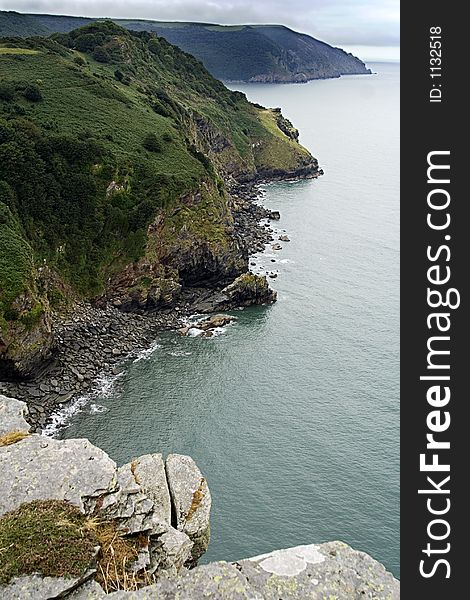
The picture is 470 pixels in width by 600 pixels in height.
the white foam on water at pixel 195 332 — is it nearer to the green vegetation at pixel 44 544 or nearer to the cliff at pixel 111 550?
the cliff at pixel 111 550

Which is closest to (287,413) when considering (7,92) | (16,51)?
(7,92)

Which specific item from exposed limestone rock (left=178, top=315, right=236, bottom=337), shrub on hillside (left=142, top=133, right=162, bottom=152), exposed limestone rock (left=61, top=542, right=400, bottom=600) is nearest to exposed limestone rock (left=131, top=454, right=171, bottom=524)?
exposed limestone rock (left=61, top=542, right=400, bottom=600)

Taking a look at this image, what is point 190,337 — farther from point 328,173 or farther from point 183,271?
point 328,173

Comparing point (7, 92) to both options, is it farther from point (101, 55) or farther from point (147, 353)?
point (101, 55)

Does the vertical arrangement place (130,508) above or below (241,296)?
above

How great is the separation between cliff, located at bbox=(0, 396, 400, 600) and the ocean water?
13.5 meters

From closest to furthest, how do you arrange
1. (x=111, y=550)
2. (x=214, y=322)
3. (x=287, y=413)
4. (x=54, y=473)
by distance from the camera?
(x=111, y=550) < (x=54, y=473) < (x=287, y=413) < (x=214, y=322)

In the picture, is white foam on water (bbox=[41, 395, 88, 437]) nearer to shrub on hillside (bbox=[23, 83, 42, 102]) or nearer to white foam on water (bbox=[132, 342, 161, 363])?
white foam on water (bbox=[132, 342, 161, 363])

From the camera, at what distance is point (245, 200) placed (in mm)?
113875

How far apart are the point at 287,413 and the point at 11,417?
25926 millimetres

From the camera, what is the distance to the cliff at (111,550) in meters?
16.3

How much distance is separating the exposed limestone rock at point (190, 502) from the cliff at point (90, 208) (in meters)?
26.7

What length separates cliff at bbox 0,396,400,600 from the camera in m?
16.3

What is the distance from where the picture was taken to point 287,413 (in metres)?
47.8
